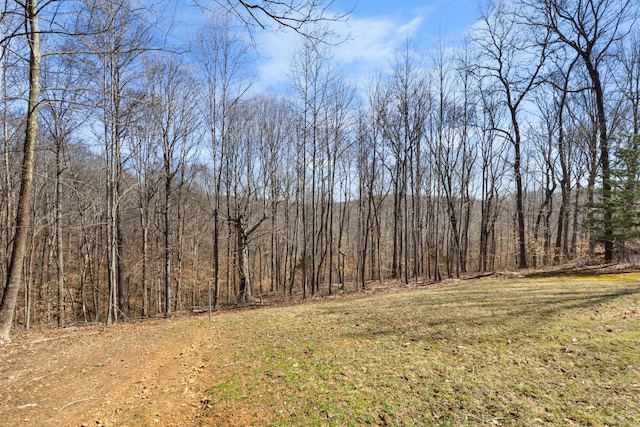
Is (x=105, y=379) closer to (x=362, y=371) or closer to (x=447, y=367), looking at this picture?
(x=362, y=371)

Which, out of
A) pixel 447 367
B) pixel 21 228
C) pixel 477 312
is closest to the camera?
pixel 447 367

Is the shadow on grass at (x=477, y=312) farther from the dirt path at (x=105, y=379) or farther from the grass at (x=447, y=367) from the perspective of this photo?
the dirt path at (x=105, y=379)

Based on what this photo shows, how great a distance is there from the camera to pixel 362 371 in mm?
4434

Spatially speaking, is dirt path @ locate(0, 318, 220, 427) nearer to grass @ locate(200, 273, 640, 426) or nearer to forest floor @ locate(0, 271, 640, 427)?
forest floor @ locate(0, 271, 640, 427)

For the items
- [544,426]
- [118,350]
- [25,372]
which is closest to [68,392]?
[25,372]

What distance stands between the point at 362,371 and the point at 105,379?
379 cm

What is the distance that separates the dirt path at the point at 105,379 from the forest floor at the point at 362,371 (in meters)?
0.02

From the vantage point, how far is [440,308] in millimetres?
7621

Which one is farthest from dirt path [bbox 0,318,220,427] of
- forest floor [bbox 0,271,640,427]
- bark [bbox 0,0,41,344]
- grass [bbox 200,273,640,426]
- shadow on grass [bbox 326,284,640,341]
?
shadow on grass [bbox 326,284,640,341]

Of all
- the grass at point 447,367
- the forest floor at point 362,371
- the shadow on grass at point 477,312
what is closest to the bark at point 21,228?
the forest floor at point 362,371

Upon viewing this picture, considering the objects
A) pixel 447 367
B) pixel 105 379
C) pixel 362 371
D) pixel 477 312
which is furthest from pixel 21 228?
pixel 477 312

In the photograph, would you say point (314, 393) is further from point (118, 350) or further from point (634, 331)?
point (634, 331)

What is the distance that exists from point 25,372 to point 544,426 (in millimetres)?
7070

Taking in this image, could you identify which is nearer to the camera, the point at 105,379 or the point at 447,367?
the point at 447,367
